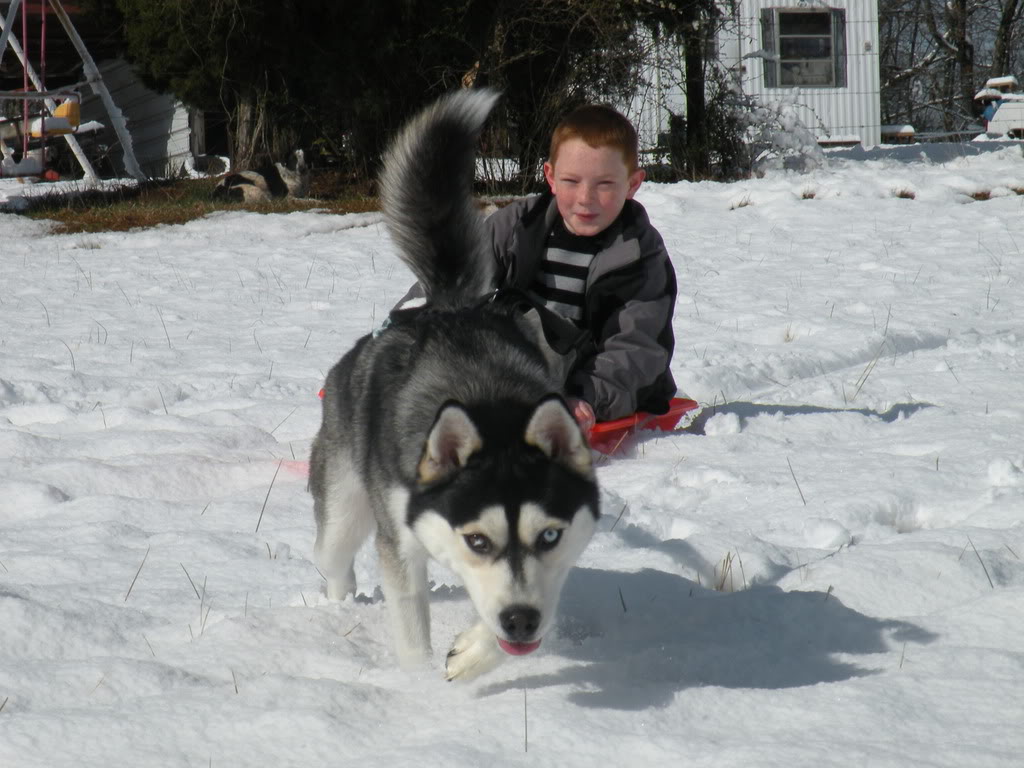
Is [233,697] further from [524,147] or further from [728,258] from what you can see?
[524,147]

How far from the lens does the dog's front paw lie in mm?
2332

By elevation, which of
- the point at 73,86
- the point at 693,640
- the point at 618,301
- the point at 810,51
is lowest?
the point at 693,640

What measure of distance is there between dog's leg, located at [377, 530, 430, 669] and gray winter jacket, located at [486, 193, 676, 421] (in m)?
1.66

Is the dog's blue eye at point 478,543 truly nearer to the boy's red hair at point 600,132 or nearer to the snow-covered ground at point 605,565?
the snow-covered ground at point 605,565

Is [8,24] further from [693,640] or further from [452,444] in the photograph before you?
[693,640]

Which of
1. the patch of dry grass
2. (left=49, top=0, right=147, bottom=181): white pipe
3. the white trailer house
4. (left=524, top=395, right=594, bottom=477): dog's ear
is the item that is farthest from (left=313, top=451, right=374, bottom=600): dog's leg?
the white trailer house

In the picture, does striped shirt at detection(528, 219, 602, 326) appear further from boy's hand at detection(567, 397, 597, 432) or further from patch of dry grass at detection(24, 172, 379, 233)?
patch of dry grass at detection(24, 172, 379, 233)

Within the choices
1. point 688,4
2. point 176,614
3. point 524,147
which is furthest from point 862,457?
point 688,4

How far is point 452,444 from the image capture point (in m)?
2.42

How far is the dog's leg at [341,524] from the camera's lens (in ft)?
9.70

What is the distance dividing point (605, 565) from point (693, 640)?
1.85 ft

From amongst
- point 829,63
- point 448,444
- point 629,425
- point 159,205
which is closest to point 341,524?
point 448,444

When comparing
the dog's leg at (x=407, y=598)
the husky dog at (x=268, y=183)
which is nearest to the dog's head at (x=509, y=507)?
the dog's leg at (x=407, y=598)

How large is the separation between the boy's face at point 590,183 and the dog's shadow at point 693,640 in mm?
1770
